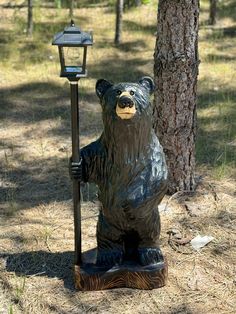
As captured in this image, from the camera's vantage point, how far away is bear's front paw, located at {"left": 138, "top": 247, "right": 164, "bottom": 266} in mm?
3531

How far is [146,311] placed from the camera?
3.44 m

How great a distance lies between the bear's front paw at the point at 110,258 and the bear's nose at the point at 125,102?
1.02m

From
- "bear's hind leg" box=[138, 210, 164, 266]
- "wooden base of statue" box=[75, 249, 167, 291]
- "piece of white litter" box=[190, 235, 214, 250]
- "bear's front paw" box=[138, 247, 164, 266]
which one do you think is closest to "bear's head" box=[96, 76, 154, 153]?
"bear's hind leg" box=[138, 210, 164, 266]

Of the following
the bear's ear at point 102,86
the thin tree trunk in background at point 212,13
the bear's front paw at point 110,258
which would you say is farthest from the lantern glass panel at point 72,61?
the thin tree trunk in background at point 212,13

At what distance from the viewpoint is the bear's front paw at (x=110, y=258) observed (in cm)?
355

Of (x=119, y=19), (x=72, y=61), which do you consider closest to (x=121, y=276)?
(x=72, y=61)

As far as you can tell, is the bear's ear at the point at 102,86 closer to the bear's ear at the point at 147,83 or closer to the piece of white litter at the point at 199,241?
the bear's ear at the point at 147,83

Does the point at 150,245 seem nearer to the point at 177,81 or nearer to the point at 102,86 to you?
the point at 102,86

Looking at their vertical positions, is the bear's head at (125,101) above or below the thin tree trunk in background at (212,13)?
above

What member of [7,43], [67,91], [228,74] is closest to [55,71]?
[67,91]

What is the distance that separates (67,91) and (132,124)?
4578 mm

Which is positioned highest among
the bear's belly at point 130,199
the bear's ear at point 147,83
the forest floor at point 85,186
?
the bear's ear at point 147,83

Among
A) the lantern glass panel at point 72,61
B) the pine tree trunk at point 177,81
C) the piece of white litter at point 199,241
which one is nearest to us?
the lantern glass panel at point 72,61

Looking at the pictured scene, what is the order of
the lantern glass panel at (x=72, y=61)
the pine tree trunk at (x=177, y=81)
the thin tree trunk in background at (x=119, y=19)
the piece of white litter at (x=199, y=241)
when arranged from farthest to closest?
the thin tree trunk in background at (x=119, y=19), the pine tree trunk at (x=177, y=81), the piece of white litter at (x=199, y=241), the lantern glass panel at (x=72, y=61)
